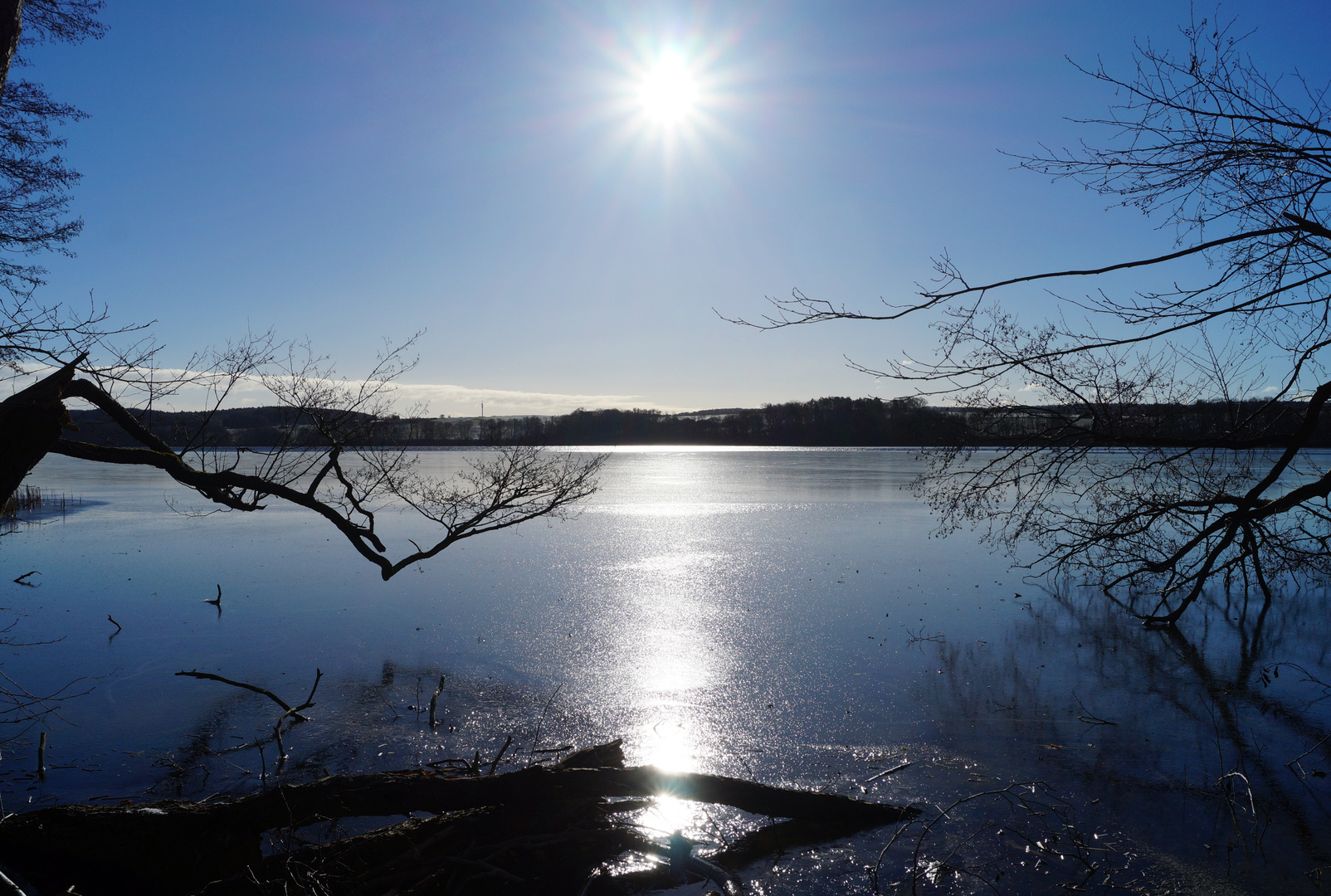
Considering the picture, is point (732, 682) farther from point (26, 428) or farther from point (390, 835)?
point (26, 428)

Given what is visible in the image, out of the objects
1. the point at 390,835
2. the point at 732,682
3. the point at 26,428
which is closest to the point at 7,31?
the point at 26,428

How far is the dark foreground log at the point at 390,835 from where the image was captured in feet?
12.6

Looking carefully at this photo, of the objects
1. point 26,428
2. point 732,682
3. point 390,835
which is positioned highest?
point 26,428

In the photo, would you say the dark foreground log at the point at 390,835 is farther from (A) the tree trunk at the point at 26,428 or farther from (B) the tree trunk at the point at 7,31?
(B) the tree trunk at the point at 7,31

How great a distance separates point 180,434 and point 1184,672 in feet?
33.9

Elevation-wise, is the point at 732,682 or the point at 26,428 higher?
the point at 26,428

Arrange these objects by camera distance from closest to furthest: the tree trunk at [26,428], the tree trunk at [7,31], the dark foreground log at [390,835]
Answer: the tree trunk at [7,31], the tree trunk at [26,428], the dark foreground log at [390,835]

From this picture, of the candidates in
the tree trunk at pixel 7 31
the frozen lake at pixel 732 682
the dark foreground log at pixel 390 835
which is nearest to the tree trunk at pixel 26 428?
the tree trunk at pixel 7 31

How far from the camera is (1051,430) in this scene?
235 inches

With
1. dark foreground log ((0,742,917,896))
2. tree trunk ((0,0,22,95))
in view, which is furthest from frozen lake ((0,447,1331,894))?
tree trunk ((0,0,22,95))

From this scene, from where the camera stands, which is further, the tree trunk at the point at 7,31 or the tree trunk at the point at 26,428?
the tree trunk at the point at 26,428

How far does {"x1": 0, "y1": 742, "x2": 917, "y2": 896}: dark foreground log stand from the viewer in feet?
12.6

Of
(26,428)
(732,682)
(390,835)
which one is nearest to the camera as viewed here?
(26,428)

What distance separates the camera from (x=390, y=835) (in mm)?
4152
